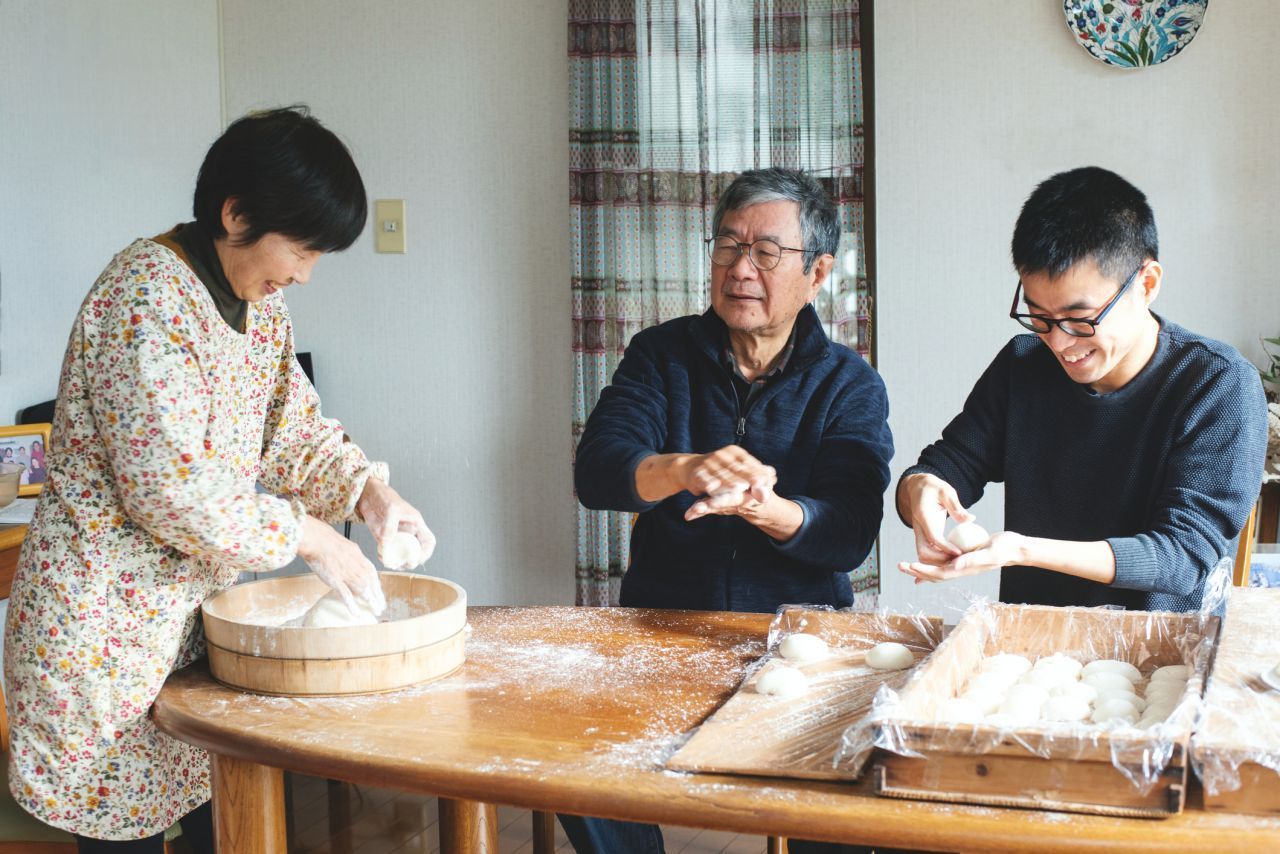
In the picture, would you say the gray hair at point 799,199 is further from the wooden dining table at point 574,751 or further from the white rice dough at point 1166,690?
the white rice dough at point 1166,690

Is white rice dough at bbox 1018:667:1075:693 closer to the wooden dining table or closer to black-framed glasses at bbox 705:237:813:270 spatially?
the wooden dining table

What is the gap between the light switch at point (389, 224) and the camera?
416 centimetres

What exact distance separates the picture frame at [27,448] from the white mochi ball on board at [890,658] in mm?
2341

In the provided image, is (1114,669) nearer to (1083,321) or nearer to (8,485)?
(1083,321)

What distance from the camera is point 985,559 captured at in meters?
1.65

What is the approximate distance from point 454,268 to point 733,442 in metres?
2.12

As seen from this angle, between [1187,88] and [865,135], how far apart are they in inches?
37.5

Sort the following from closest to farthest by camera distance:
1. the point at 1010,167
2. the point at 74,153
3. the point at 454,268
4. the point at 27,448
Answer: the point at 27,448
the point at 74,153
the point at 1010,167
the point at 454,268

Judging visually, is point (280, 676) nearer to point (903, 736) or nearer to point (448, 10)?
point (903, 736)

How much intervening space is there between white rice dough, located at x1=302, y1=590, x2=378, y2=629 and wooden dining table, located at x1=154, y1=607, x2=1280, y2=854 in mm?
143

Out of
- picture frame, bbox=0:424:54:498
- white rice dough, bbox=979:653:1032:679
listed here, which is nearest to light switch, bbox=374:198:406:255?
picture frame, bbox=0:424:54:498

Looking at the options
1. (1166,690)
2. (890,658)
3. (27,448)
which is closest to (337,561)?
(890,658)

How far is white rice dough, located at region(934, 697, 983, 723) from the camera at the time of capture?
134cm

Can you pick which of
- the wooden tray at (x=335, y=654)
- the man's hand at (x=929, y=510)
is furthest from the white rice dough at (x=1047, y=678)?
the wooden tray at (x=335, y=654)
